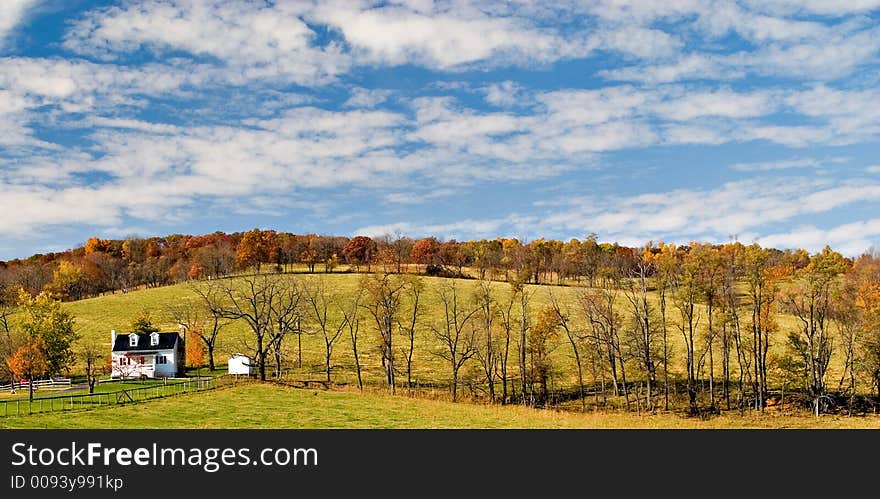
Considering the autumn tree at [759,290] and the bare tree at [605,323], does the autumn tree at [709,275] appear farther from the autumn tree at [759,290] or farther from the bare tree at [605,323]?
the bare tree at [605,323]

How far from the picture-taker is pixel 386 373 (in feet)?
244

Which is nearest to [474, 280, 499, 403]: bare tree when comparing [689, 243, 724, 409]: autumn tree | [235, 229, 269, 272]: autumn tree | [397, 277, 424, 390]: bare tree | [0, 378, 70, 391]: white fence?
[397, 277, 424, 390]: bare tree

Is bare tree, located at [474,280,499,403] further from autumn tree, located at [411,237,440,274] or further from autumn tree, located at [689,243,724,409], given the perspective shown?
autumn tree, located at [411,237,440,274]

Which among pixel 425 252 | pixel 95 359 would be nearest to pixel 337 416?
pixel 95 359

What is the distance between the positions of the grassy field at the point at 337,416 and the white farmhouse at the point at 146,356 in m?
21.4

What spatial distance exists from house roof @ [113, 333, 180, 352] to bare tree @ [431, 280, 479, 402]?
31.7 metres

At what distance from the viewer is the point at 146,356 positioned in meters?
77.5

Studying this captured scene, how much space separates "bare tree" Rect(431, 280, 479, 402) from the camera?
65.8 metres

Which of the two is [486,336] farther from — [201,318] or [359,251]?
[359,251]

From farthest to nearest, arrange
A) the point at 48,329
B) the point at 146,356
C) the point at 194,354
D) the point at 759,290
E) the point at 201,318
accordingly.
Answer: the point at 201,318 → the point at 194,354 → the point at 146,356 → the point at 48,329 → the point at 759,290

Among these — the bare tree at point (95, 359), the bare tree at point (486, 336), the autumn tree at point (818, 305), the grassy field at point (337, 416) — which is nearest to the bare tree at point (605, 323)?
the grassy field at point (337, 416)

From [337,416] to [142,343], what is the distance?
41.2 meters
